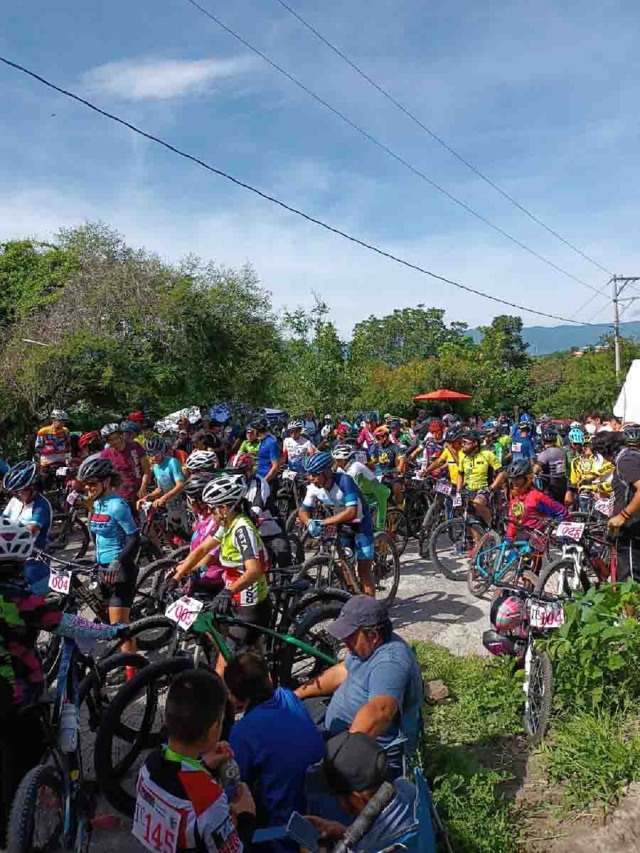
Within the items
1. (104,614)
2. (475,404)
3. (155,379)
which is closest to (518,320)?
(475,404)

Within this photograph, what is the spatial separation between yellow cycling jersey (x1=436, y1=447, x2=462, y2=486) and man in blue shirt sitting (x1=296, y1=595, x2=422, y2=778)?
645cm

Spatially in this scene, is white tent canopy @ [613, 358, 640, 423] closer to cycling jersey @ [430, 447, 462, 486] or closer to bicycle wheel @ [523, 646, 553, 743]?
cycling jersey @ [430, 447, 462, 486]

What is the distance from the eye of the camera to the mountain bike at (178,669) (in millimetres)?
4027

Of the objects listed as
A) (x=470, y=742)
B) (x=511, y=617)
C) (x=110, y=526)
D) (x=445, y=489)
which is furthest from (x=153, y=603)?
(x=445, y=489)

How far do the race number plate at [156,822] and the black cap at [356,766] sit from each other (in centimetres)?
69

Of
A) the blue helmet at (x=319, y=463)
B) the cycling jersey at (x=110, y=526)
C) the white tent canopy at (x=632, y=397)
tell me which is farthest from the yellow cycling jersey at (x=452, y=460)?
the white tent canopy at (x=632, y=397)

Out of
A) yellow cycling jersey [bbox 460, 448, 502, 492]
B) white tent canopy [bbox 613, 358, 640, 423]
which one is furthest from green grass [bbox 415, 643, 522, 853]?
white tent canopy [bbox 613, 358, 640, 423]

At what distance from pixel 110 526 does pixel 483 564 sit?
4571mm

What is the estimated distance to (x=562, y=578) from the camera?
6.35 metres

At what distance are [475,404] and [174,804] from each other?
36619 millimetres

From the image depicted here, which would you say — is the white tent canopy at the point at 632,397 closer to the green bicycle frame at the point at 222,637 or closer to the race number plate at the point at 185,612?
the green bicycle frame at the point at 222,637

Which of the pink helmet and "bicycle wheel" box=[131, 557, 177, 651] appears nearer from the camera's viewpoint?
the pink helmet

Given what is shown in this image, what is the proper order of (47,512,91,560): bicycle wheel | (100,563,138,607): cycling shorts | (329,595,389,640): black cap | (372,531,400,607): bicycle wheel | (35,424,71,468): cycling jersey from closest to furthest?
(329,595,389,640): black cap < (100,563,138,607): cycling shorts < (372,531,400,607): bicycle wheel < (47,512,91,560): bicycle wheel < (35,424,71,468): cycling jersey

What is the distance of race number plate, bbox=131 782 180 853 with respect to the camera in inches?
91.8
